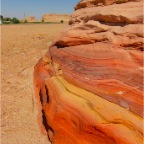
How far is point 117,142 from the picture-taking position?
5320mm

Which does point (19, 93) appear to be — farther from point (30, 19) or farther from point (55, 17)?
point (30, 19)

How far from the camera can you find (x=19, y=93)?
9.23m

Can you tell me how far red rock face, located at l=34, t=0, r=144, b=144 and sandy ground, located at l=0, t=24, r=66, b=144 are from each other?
0.46 metres

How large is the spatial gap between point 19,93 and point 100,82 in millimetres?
3654

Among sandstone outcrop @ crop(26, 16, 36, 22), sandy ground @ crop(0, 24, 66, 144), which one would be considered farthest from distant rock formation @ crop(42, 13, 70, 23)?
sandy ground @ crop(0, 24, 66, 144)

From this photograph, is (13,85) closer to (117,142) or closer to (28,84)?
(28,84)

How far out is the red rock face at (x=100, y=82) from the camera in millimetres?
5652

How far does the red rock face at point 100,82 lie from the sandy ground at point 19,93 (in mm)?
464

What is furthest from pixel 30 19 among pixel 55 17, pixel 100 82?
pixel 100 82

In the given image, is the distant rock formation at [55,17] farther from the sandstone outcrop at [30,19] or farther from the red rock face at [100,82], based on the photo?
the red rock face at [100,82]

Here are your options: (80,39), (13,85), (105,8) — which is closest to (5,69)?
(13,85)

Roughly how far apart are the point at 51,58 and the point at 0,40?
6501mm

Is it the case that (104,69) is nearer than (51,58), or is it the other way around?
(104,69)

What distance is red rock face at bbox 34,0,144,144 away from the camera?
5.65 meters
